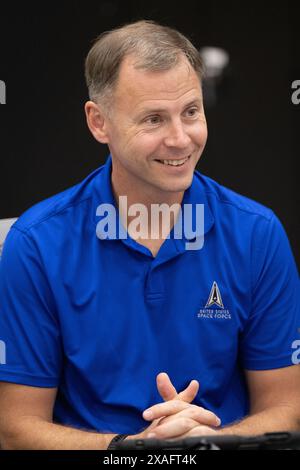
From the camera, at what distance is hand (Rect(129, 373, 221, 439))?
1645mm

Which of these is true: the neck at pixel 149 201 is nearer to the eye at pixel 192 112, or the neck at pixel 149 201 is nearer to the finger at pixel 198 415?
the eye at pixel 192 112

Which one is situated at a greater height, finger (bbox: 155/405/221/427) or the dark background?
the dark background

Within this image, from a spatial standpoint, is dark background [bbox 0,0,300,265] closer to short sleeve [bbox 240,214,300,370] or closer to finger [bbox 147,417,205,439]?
short sleeve [bbox 240,214,300,370]

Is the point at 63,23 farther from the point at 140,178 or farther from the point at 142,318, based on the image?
the point at 142,318

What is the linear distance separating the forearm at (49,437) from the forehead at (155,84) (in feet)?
2.34

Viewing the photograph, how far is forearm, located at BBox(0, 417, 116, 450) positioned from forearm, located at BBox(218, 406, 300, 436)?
0.27m

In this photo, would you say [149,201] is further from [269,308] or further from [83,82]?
[83,82]

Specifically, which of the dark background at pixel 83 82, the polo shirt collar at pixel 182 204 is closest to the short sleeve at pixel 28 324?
the polo shirt collar at pixel 182 204

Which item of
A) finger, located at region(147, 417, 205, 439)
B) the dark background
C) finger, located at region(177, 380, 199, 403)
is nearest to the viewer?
finger, located at region(147, 417, 205, 439)

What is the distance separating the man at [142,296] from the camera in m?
1.79

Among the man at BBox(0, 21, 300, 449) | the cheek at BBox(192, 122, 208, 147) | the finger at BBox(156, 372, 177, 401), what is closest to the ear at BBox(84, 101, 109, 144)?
the man at BBox(0, 21, 300, 449)

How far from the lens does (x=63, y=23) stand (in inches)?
102

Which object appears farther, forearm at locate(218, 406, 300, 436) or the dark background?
the dark background

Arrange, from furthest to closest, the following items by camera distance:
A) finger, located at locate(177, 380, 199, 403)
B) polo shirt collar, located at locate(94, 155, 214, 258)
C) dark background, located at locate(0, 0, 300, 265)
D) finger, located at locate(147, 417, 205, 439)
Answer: dark background, located at locate(0, 0, 300, 265), polo shirt collar, located at locate(94, 155, 214, 258), finger, located at locate(177, 380, 199, 403), finger, located at locate(147, 417, 205, 439)
